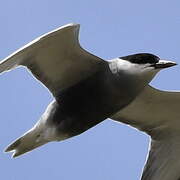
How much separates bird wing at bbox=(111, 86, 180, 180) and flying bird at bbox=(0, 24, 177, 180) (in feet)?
1.18

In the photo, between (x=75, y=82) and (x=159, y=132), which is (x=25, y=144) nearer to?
(x=75, y=82)

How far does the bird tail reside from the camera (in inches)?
374

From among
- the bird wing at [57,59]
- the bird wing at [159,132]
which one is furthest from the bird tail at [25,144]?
the bird wing at [159,132]

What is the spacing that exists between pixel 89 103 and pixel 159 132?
171 centimetres

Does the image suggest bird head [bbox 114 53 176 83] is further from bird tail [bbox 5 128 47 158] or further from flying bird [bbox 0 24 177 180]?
bird tail [bbox 5 128 47 158]

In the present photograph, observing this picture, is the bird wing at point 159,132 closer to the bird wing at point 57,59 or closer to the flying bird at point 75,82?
the flying bird at point 75,82

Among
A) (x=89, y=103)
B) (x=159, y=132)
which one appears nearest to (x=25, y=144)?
(x=89, y=103)

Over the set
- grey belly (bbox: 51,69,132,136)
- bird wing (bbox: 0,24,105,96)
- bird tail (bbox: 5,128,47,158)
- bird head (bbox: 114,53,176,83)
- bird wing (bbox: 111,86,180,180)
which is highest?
bird wing (bbox: 0,24,105,96)

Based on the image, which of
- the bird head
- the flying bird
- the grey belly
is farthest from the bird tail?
the bird head

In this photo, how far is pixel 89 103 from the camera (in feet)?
30.8

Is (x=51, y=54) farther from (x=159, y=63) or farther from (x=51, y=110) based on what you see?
(x=159, y=63)

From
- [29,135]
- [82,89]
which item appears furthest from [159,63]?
[29,135]

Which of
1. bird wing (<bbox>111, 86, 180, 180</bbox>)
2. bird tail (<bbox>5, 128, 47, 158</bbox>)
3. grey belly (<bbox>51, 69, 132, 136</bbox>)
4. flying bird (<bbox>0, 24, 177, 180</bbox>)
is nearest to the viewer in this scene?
flying bird (<bbox>0, 24, 177, 180</bbox>)

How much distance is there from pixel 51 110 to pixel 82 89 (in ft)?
1.40
